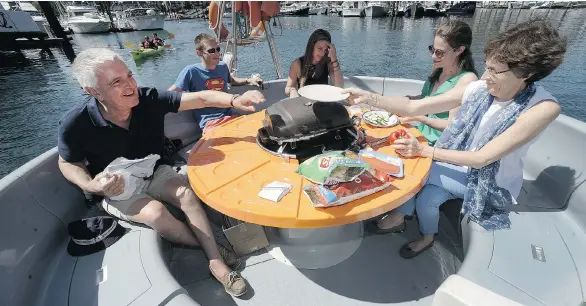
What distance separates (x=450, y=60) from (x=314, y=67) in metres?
1.63

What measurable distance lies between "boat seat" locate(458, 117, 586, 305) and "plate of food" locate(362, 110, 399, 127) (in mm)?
857

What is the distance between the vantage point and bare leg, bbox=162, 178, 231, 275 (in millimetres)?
1920

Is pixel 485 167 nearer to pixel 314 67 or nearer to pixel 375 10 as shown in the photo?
pixel 314 67

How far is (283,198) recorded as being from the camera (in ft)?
4.76

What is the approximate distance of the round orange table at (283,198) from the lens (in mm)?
1358

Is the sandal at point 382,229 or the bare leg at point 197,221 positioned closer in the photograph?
the bare leg at point 197,221

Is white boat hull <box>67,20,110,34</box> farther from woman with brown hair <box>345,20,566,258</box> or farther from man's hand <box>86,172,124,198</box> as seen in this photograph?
woman with brown hair <box>345,20,566,258</box>

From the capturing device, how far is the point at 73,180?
1.84m

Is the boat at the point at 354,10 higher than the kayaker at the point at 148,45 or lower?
lower

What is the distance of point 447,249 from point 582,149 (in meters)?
1.25

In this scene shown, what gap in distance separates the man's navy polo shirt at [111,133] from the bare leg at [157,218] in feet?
1.33

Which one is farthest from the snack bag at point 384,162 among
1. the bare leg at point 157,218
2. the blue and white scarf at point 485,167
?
the bare leg at point 157,218

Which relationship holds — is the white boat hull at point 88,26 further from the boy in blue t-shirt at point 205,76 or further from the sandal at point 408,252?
the sandal at point 408,252

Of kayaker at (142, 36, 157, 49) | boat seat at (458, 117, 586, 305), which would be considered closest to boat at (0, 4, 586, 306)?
boat seat at (458, 117, 586, 305)
